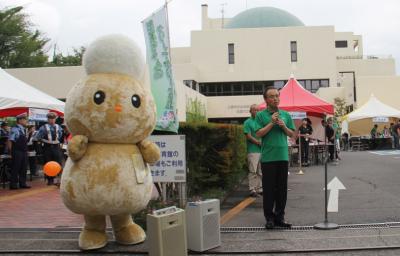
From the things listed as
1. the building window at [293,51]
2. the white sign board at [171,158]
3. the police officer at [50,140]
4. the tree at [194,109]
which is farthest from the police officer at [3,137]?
the building window at [293,51]

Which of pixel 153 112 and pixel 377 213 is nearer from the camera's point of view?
pixel 153 112

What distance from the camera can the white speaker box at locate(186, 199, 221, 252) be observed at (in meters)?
5.86

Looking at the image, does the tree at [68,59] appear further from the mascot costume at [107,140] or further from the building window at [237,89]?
the mascot costume at [107,140]

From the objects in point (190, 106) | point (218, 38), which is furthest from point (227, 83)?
point (190, 106)

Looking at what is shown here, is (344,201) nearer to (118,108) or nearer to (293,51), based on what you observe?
(118,108)

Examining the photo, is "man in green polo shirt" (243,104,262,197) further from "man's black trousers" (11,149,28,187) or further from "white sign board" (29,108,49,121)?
"white sign board" (29,108,49,121)

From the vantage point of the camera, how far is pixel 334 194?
10.4m

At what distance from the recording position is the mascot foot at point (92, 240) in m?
5.87

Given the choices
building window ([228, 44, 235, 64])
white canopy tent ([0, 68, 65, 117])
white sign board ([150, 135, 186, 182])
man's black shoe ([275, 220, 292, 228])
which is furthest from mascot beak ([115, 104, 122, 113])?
building window ([228, 44, 235, 64])

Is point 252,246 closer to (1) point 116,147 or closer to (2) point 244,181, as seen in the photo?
A: (1) point 116,147

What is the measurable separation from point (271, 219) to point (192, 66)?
3700cm

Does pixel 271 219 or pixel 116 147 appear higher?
pixel 116 147

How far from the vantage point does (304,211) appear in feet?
28.2

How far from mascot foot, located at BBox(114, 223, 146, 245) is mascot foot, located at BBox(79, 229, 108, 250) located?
20 centimetres
